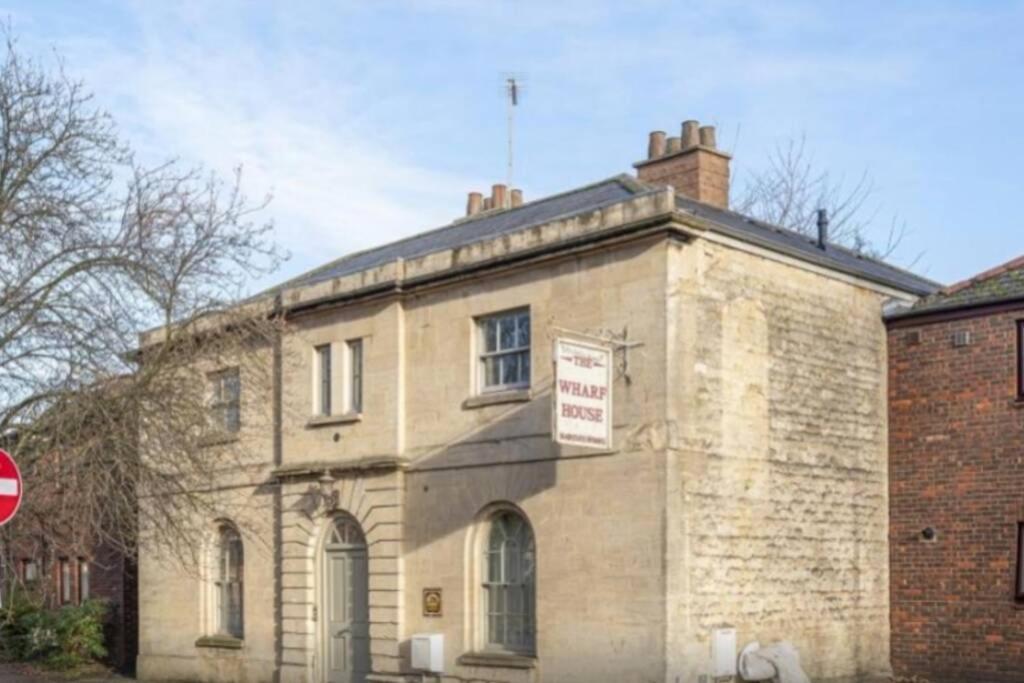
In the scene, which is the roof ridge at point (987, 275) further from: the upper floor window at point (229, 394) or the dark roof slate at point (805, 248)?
the upper floor window at point (229, 394)

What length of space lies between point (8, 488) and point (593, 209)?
1005 centimetres

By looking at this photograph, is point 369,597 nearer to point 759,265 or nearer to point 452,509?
point 452,509

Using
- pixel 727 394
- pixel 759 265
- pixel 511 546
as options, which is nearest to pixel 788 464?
pixel 727 394

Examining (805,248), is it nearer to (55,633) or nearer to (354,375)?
(354,375)

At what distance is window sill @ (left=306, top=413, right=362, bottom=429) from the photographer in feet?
72.3

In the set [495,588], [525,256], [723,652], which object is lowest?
[723,652]

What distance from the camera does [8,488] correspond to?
35.7ft

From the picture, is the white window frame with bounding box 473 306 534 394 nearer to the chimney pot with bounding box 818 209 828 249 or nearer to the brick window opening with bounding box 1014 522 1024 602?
the chimney pot with bounding box 818 209 828 249

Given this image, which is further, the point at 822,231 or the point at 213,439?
the point at 822,231

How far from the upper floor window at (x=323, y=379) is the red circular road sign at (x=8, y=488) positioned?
39.0 feet

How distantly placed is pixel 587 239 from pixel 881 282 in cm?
559

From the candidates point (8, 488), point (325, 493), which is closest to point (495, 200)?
point (325, 493)

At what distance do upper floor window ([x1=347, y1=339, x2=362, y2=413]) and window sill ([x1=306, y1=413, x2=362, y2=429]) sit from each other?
0.22 meters

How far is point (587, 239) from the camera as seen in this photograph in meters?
18.6
